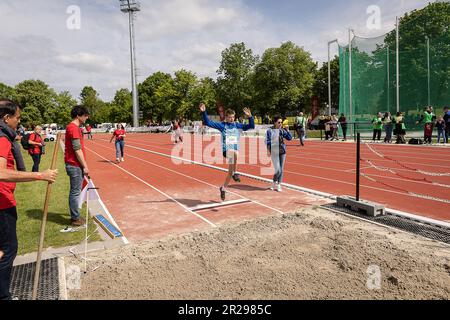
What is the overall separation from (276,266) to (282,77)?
5251 centimetres

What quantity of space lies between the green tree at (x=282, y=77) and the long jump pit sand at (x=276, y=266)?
163 feet

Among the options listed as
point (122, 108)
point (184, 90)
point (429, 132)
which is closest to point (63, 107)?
point (122, 108)

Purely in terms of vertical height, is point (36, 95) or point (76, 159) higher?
point (36, 95)

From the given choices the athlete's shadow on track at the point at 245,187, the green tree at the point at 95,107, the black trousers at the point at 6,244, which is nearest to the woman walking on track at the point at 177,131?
the athlete's shadow on track at the point at 245,187

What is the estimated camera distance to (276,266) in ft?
12.8

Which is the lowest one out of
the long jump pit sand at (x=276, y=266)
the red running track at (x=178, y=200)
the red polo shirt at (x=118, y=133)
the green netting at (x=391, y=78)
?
the long jump pit sand at (x=276, y=266)

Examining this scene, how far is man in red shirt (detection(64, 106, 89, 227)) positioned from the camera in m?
5.62

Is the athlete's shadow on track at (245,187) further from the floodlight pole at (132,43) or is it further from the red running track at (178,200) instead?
the floodlight pole at (132,43)

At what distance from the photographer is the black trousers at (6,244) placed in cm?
305

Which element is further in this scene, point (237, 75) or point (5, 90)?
point (5, 90)

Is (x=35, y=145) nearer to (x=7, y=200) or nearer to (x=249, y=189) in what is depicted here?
(x=249, y=189)

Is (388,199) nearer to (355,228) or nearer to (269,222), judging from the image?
(355,228)

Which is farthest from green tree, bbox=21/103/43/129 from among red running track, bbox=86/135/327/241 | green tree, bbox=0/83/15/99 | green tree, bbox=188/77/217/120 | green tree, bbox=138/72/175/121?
red running track, bbox=86/135/327/241

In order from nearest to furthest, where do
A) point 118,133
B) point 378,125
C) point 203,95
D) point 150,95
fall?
point 118,133 → point 378,125 → point 203,95 → point 150,95
